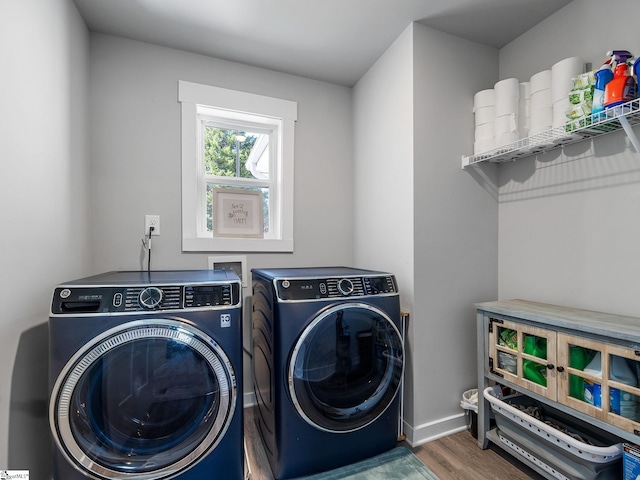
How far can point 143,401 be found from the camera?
115cm

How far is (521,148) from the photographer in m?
1.57

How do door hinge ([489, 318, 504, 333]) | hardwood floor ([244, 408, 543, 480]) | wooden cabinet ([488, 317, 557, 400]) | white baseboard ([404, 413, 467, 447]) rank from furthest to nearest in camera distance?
white baseboard ([404, 413, 467, 447]) → door hinge ([489, 318, 504, 333]) → hardwood floor ([244, 408, 543, 480]) → wooden cabinet ([488, 317, 557, 400])

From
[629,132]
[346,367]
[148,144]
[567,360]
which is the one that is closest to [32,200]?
[148,144]

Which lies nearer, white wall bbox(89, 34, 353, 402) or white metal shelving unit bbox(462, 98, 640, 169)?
white metal shelving unit bbox(462, 98, 640, 169)

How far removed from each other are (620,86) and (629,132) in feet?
0.61

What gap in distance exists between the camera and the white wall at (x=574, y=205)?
1.37 metres

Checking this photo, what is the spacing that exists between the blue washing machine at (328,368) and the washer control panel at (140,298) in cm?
26

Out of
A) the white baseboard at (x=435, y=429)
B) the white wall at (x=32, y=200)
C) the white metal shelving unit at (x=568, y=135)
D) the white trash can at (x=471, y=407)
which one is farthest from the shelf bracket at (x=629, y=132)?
the white wall at (x=32, y=200)

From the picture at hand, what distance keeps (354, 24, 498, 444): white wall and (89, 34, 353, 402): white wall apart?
0.73 metres

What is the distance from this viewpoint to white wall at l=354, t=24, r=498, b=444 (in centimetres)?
173

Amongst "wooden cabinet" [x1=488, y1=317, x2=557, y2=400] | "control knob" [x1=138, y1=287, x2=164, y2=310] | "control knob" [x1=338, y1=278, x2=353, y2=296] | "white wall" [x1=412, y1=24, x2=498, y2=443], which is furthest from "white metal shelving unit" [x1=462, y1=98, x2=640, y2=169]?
"control knob" [x1=138, y1=287, x2=164, y2=310]

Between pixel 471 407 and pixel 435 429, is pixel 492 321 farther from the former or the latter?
pixel 435 429

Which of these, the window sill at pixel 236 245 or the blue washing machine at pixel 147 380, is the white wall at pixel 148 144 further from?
the blue washing machine at pixel 147 380

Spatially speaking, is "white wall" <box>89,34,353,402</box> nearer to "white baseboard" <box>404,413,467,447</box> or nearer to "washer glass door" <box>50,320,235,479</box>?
"washer glass door" <box>50,320,235,479</box>
